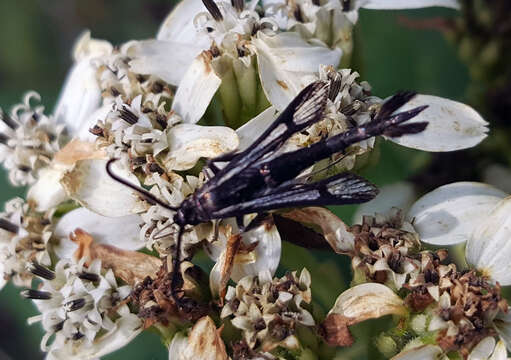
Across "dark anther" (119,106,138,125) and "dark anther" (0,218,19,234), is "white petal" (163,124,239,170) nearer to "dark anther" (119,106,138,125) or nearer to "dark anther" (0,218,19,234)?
"dark anther" (119,106,138,125)

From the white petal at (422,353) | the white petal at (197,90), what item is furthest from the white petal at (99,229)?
the white petal at (422,353)

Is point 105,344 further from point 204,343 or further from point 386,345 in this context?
point 386,345

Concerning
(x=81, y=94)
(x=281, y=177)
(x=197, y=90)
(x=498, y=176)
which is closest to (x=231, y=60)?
(x=197, y=90)

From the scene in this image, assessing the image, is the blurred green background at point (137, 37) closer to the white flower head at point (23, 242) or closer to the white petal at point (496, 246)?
the white petal at point (496, 246)

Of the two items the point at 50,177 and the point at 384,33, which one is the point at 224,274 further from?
the point at 384,33

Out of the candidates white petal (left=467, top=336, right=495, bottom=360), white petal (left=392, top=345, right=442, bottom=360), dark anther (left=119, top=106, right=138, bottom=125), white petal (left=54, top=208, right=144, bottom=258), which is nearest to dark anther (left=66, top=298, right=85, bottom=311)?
white petal (left=54, top=208, right=144, bottom=258)

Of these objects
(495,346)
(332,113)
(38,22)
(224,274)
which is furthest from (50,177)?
(38,22)
